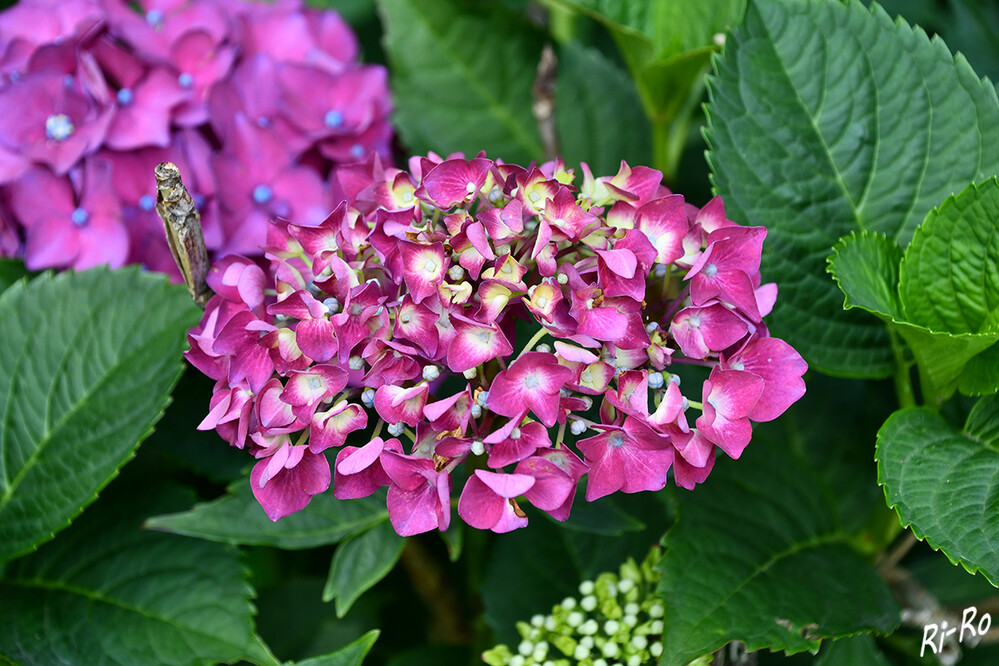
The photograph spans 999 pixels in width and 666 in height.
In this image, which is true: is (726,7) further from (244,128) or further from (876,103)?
(244,128)

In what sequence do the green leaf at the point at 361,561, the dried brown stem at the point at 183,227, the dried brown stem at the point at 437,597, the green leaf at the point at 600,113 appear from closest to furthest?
the dried brown stem at the point at 183,227 → the green leaf at the point at 361,561 → the dried brown stem at the point at 437,597 → the green leaf at the point at 600,113

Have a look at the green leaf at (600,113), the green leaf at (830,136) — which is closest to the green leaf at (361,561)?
the green leaf at (830,136)

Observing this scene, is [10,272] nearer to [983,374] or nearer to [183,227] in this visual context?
[183,227]

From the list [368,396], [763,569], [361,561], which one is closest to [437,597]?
[361,561]

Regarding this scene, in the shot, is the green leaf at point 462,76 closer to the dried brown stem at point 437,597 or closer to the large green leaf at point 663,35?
the large green leaf at point 663,35

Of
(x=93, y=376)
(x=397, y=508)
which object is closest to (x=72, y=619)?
(x=93, y=376)

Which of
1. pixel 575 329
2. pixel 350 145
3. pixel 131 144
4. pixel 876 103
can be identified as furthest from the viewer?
pixel 350 145

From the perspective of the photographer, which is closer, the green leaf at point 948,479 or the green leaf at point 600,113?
the green leaf at point 948,479

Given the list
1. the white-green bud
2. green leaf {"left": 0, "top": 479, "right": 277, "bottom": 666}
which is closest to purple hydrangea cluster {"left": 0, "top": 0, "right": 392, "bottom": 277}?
green leaf {"left": 0, "top": 479, "right": 277, "bottom": 666}
